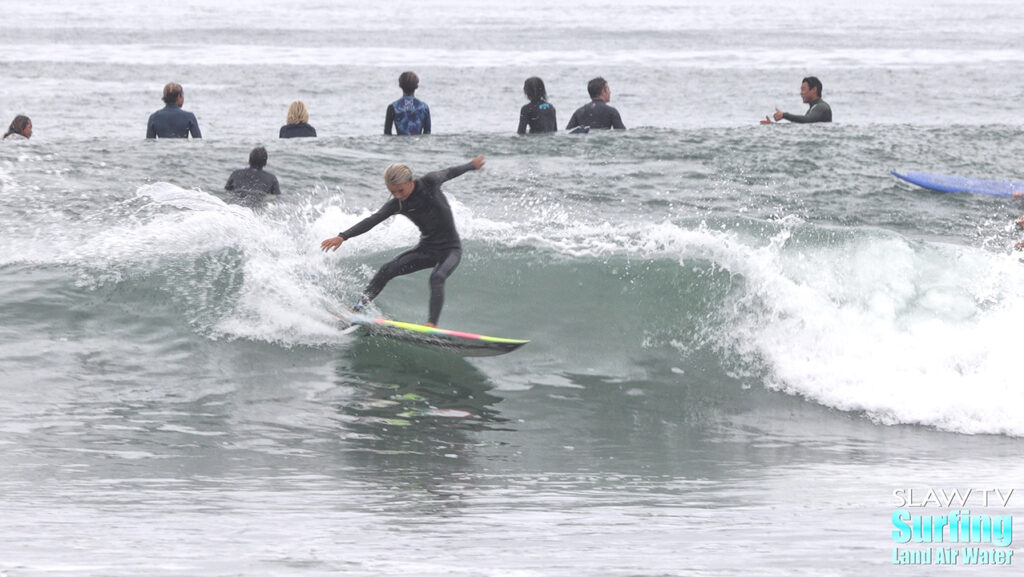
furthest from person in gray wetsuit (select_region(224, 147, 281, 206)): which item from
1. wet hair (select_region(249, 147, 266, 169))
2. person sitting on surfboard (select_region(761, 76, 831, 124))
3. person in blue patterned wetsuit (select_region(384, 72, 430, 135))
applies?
person sitting on surfboard (select_region(761, 76, 831, 124))

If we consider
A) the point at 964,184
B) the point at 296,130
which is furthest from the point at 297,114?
the point at 964,184

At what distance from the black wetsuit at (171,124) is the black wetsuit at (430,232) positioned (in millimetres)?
6987

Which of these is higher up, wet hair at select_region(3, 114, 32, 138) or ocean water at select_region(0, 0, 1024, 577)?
wet hair at select_region(3, 114, 32, 138)

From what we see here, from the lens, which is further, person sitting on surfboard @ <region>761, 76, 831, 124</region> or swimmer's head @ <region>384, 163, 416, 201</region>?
person sitting on surfboard @ <region>761, 76, 831, 124</region>

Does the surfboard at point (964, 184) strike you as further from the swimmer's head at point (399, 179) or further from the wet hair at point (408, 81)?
the swimmer's head at point (399, 179)

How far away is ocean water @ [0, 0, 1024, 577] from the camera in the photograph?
565 cm

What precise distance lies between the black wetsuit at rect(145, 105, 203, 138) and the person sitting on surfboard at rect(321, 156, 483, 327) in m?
7.00

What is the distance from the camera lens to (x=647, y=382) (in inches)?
377

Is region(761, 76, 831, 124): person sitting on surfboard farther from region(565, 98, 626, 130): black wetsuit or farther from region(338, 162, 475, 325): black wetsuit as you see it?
region(338, 162, 475, 325): black wetsuit

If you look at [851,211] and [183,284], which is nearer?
[183,284]

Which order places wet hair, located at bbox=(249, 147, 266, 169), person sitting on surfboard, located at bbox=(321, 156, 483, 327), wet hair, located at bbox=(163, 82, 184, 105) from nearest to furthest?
1. person sitting on surfboard, located at bbox=(321, 156, 483, 327)
2. wet hair, located at bbox=(249, 147, 266, 169)
3. wet hair, located at bbox=(163, 82, 184, 105)

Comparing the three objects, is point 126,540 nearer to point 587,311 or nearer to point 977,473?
point 977,473

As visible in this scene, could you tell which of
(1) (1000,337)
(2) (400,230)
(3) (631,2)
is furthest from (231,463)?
(3) (631,2)

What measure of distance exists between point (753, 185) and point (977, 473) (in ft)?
29.4
